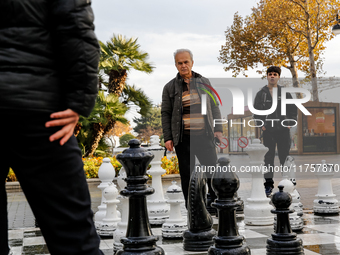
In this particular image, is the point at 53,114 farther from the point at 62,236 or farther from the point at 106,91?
the point at 106,91

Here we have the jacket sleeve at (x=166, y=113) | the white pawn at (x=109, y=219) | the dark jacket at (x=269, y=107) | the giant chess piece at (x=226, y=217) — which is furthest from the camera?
the dark jacket at (x=269, y=107)

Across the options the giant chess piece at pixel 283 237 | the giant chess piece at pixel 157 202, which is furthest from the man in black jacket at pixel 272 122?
the giant chess piece at pixel 283 237

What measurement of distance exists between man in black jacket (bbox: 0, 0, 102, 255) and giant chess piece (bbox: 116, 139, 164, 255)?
1.01 meters

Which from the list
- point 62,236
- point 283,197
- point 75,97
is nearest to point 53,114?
point 75,97

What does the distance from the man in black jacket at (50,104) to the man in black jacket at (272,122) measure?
3.97m

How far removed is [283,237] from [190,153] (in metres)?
1.54

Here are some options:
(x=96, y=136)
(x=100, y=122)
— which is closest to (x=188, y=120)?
(x=100, y=122)

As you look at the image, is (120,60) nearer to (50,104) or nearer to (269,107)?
(269,107)

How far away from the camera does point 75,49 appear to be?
5.22ft

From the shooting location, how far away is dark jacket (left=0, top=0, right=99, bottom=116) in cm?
154

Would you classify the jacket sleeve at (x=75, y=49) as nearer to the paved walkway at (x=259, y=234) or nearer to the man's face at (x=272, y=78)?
the paved walkway at (x=259, y=234)

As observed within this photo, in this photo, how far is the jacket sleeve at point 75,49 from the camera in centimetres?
159

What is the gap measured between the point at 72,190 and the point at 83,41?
53cm

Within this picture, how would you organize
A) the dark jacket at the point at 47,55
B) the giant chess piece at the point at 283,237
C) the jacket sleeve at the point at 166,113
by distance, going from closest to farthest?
1. the dark jacket at the point at 47,55
2. the giant chess piece at the point at 283,237
3. the jacket sleeve at the point at 166,113
